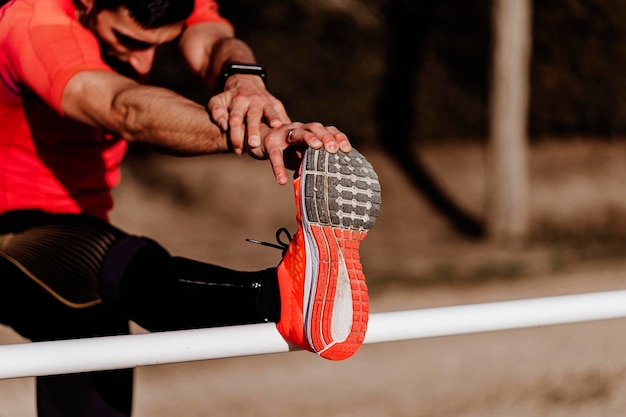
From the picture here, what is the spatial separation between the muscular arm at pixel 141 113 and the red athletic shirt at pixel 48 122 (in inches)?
1.6

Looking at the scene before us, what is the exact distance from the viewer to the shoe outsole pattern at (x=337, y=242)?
167cm

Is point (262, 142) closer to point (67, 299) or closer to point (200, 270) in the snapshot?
point (200, 270)

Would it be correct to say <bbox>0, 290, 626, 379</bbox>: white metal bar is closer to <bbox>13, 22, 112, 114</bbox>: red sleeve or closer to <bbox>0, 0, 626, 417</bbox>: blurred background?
<bbox>13, 22, 112, 114</bbox>: red sleeve

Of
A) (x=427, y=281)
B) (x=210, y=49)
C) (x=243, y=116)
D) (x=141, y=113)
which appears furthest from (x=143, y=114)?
(x=427, y=281)

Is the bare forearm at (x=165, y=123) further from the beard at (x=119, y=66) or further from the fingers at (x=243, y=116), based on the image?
the beard at (x=119, y=66)

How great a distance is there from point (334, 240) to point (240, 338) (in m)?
0.28

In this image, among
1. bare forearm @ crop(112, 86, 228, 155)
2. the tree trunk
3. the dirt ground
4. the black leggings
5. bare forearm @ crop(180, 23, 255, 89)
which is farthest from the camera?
the tree trunk

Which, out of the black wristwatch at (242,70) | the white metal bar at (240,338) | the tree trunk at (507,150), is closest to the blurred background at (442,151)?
the tree trunk at (507,150)

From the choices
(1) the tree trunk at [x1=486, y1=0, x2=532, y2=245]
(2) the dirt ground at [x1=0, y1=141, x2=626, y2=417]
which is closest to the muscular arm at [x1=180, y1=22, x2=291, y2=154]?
(2) the dirt ground at [x1=0, y1=141, x2=626, y2=417]

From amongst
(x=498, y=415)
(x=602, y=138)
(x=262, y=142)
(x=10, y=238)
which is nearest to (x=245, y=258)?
(x=498, y=415)

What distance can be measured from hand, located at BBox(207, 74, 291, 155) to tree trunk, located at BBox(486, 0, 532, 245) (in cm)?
588

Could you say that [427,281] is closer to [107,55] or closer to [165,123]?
[107,55]

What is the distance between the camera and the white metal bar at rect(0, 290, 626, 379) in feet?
5.50

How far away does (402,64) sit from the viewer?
30.2 ft
